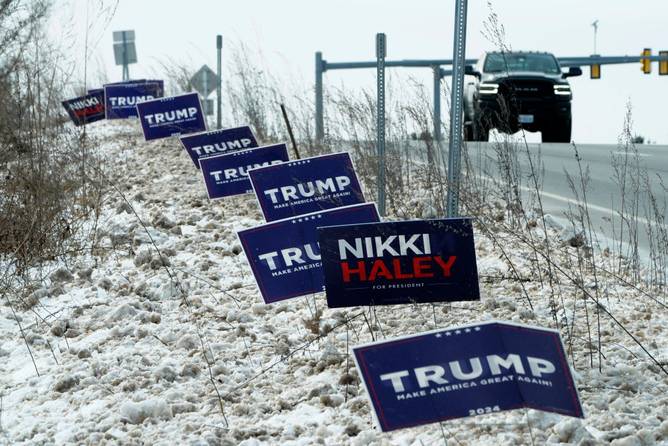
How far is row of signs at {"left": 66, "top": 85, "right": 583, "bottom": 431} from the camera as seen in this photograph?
12.5 feet

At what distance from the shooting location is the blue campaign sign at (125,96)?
17391mm

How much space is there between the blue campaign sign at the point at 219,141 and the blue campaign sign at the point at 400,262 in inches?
213

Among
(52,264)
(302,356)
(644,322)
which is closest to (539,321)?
(644,322)

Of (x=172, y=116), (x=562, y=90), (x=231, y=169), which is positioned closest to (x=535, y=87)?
(x=562, y=90)

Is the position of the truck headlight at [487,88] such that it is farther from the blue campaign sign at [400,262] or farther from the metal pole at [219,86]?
the blue campaign sign at [400,262]

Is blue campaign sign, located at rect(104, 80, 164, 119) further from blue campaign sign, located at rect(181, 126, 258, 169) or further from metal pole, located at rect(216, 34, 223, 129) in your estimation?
blue campaign sign, located at rect(181, 126, 258, 169)

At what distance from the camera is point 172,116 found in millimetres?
12758

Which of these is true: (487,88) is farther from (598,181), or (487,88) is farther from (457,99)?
(457,99)

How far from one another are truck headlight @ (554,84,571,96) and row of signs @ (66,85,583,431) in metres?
11.5

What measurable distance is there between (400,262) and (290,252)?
2.74 feet

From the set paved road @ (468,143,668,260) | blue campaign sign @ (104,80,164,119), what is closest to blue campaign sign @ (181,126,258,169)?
paved road @ (468,143,668,260)

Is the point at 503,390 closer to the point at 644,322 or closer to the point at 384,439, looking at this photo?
the point at 384,439

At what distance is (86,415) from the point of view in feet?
15.8

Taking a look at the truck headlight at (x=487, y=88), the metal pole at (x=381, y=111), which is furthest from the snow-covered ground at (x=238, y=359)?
the truck headlight at (x=487, y=88)
